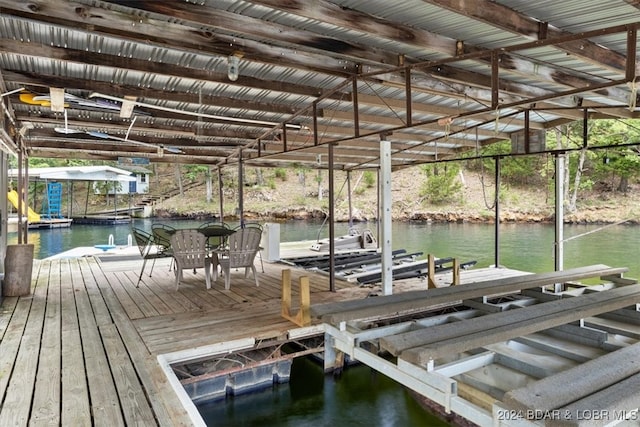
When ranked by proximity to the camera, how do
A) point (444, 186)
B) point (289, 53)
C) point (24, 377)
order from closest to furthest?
point (24, 377) → point (289, 53) → point (444, 186)

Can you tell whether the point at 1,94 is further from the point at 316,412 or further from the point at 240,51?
the point at 316,412

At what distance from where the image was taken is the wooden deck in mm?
2326

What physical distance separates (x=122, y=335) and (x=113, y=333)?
0.12m

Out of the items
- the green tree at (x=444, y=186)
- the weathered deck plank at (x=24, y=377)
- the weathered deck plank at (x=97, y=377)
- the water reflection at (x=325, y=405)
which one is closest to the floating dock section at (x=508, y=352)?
the water reflection at (x=325, y=405)

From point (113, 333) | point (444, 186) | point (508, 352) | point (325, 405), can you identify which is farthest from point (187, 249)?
point (444, 186)

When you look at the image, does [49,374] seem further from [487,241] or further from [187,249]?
[487,241]

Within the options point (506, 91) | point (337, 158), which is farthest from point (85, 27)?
point (337, 158)

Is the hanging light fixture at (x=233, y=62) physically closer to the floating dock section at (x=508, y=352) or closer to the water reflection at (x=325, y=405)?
the floating dock section at (x=508, y=352)

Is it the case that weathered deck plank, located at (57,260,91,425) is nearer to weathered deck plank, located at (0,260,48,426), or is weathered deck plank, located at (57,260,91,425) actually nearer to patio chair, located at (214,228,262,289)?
weathered deck plank, located at (0,260,48,426)

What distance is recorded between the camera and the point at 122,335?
11.7 ft

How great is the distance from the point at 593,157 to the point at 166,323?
961 inches

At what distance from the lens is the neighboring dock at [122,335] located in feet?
7.67

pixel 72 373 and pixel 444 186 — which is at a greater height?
pixel 444 186

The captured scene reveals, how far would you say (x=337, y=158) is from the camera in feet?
33.4
